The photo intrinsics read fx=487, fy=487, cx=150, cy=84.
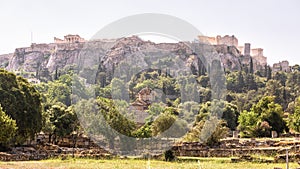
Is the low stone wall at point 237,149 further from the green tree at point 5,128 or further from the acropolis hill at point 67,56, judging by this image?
the acropolis hill at point 67,56

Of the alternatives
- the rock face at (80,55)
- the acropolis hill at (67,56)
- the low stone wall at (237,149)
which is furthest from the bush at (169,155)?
the acropolis hill at (67,56)

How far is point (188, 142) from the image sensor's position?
38.7 meters

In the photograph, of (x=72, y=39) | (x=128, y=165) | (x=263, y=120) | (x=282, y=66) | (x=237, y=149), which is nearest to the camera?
(x=128, y=165)

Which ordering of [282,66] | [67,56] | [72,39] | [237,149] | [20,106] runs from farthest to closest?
[72,39] < [282,66] < [67,56] < [20,106] < [237,149]

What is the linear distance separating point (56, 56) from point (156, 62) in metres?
96.2

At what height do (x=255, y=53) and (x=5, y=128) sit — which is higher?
(x=255, y=53)

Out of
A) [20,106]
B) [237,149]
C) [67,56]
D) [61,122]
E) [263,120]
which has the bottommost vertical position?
[237,149]

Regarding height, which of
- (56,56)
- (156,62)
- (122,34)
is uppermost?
(56,56)

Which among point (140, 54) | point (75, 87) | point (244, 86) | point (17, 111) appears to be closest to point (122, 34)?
point (17, 111)

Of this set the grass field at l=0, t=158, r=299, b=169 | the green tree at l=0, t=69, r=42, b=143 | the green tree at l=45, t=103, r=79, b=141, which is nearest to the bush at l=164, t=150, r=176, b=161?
the grass field at l=0, t=158, r=299, b=169

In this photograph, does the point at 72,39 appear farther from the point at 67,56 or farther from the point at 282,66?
the point at 282,66

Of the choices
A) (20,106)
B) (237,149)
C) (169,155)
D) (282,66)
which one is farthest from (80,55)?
(169,155)

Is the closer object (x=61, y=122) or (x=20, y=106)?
(x=20, y=106)

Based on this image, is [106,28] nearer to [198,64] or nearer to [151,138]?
[151,138]
